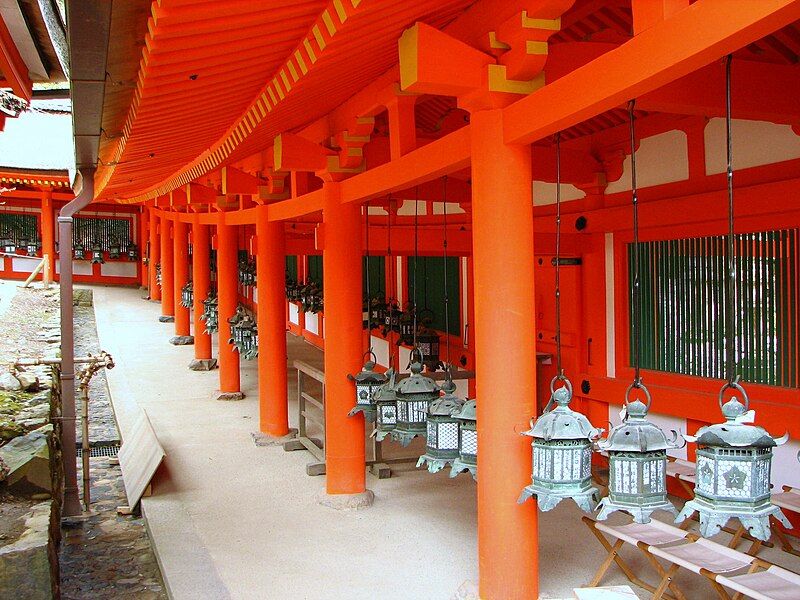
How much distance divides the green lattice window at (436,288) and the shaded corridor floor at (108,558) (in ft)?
14.1

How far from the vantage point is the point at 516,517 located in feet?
11.6

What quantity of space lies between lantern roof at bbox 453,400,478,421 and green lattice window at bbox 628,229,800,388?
2031mm

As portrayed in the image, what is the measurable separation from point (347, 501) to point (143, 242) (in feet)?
64.9

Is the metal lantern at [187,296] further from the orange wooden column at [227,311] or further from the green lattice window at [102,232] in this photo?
the green lattice window at [102,232]

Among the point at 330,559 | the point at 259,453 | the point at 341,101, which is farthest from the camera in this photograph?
the point at 259,453

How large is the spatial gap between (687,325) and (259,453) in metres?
4.37

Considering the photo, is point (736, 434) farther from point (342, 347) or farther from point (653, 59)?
point (342, 347)

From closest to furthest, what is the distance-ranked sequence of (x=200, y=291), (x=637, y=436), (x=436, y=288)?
(x=637, y=436) → (x=436, y=288) → (x=200, y=291)

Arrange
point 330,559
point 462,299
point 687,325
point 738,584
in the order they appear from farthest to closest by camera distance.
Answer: point 462,299 → point 687,325 → point 330,559 → point 738,584

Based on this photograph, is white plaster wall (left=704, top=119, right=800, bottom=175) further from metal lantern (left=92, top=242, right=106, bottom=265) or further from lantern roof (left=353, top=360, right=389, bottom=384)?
metal lantern (left=92, top=242, right=106, bottom=265)

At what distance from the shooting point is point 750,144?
→ 5117 millimetres

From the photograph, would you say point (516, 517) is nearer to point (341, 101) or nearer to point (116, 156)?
point (341, 101)

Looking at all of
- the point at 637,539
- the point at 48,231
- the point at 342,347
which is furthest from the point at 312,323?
the point at 637,539

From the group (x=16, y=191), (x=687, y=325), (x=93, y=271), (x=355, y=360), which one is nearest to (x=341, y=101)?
(x=355, y=360)
